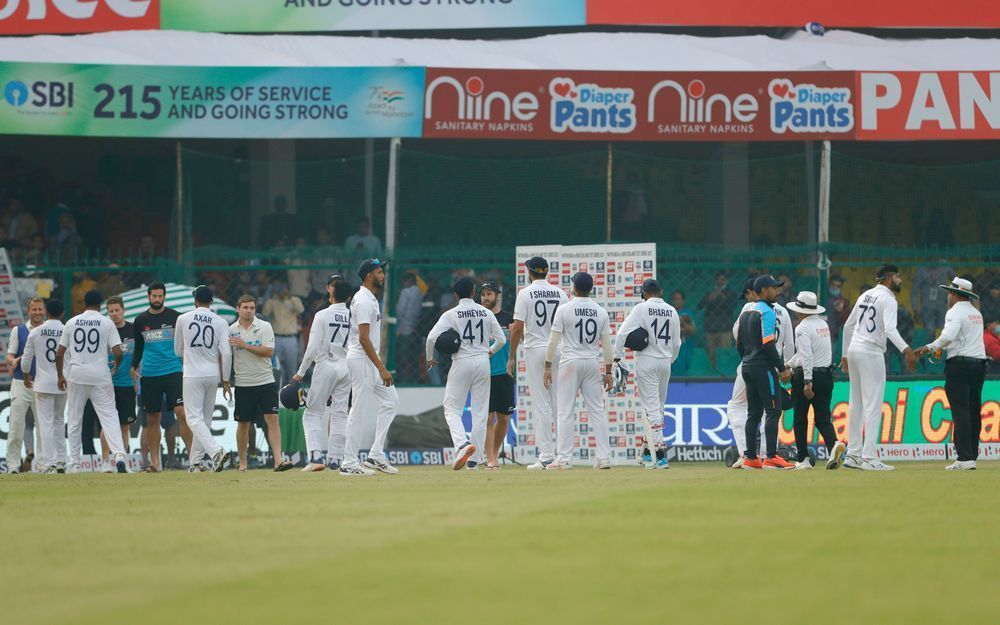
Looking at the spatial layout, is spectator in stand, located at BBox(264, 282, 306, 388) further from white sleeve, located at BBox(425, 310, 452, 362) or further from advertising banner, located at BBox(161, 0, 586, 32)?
advertising banner, located at BBox(161, 0, 586, 32)

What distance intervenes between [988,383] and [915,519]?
11093 millimetres

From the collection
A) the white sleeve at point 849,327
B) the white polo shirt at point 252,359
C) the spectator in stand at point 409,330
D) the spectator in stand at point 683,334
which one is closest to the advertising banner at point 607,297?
the spectator in stand at point 683,334

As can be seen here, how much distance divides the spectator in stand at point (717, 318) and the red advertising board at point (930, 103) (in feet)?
10.4

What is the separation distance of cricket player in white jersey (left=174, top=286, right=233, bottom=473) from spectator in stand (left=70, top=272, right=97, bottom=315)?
518 centimetres

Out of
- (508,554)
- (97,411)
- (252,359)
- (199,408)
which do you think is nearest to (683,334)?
(252,359)

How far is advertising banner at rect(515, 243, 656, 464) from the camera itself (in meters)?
19.6

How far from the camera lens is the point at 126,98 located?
893 inches

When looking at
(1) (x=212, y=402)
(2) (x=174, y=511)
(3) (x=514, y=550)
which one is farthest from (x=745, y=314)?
(3) (x=514, y=550)

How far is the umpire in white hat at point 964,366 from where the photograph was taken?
16.2 m

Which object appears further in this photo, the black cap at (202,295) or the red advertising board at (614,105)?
the red advertising board at (614,105)

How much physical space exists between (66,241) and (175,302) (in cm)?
439

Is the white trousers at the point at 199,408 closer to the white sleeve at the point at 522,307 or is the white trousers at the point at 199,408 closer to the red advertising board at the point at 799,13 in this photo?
the white sleeve at the point at 522,307

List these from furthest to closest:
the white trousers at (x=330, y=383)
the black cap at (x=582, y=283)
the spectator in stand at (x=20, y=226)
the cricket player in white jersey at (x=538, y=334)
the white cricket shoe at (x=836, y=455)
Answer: the spectator in stand at (x=20, y=226) → the cricket player in white jersey at (x=538, y=334) → the black cap at (x=582, y=283) → the white trousers at (x=330, y=383) → the white cricket shoe at (x=836, y=455)

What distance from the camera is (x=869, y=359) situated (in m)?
16.6
